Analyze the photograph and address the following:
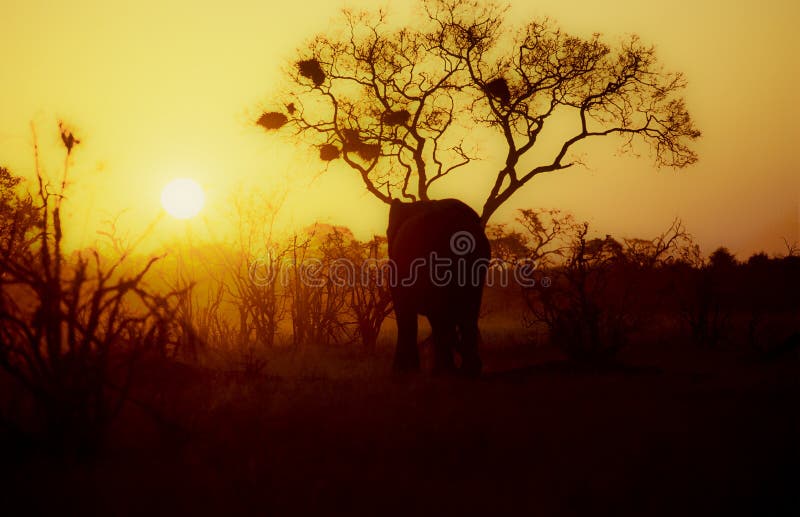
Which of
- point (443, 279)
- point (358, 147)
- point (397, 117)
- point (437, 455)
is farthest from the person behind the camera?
point (358, 147)

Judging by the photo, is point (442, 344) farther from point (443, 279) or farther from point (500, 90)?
point (500, 90)

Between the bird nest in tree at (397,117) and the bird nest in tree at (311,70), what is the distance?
204 centimetres

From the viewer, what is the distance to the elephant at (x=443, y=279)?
9.73 metres

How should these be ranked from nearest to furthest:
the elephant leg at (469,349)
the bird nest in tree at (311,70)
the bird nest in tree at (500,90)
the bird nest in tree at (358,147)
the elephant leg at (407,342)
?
the elephant leg at (469,349) → the elephant leg at (407,342) → the bird nest in tree at (500,90) → the bird nest in tree at (311,70) → the bird nest in tree at (358,147)

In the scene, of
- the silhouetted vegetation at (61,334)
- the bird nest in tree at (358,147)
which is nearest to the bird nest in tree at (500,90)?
the bird nest in tree at (358,147)

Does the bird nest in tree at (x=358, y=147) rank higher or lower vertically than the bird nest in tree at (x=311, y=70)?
lower

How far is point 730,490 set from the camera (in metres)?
4.63

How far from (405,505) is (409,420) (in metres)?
2.04

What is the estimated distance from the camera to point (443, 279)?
31.9 feet

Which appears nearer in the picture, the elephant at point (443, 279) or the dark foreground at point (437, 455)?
the dark foreground at point (437, 455)

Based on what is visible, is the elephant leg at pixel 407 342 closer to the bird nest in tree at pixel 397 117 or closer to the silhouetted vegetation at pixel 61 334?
the silhouetted vegetation at pixel 61 334

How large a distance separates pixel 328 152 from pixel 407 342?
8957mm

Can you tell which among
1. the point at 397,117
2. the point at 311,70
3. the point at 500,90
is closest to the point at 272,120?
the point at 311,70

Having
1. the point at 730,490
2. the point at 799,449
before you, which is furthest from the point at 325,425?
the point at 799,449
